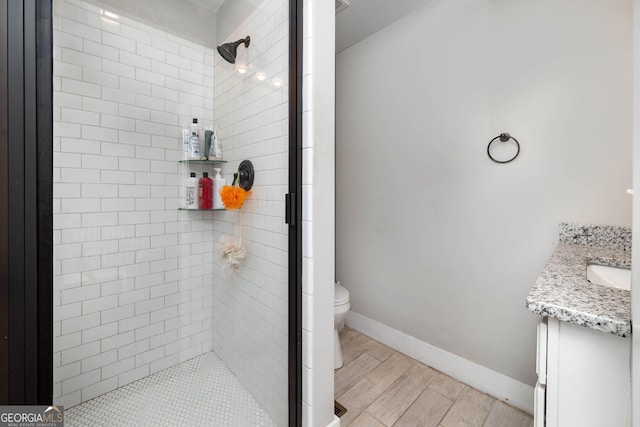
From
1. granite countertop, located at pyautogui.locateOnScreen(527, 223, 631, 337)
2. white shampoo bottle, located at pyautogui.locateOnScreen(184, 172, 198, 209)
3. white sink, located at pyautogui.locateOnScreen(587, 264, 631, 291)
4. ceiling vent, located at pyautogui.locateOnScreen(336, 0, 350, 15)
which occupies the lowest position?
white sink, located at pyautogui.locateOnScreen(587, 264, 631, 291)

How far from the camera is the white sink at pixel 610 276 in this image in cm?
103

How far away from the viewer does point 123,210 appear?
4.20 ft

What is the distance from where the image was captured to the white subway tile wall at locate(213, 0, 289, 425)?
130cm

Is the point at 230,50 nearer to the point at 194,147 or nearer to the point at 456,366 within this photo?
the point at 194,147

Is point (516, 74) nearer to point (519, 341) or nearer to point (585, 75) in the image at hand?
point (585, 75)

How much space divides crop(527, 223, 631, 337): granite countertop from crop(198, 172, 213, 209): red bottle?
4.87 ft

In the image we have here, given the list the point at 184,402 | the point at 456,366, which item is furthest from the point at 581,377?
the point at 184,402

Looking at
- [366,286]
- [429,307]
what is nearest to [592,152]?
[429,307]

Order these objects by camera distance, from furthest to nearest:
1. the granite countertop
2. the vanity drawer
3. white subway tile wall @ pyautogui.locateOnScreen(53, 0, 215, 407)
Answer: white subway tile wall @ pyautogui.locateOnScreen(53, 0, 215, 407)
the vanity drawer
the granite countertop

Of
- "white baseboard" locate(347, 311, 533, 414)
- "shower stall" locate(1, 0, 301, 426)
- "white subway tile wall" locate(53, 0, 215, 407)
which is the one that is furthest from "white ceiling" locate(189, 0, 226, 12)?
"white baseboard" locate(347, 311, 533, 414)

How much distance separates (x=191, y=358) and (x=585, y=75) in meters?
2.58

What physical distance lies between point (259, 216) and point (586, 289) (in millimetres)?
1271

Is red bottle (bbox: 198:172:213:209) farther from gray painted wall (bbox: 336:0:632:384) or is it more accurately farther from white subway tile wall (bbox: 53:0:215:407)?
gray painted wall (bbox: 336:0:632:384)

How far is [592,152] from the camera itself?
133cm
